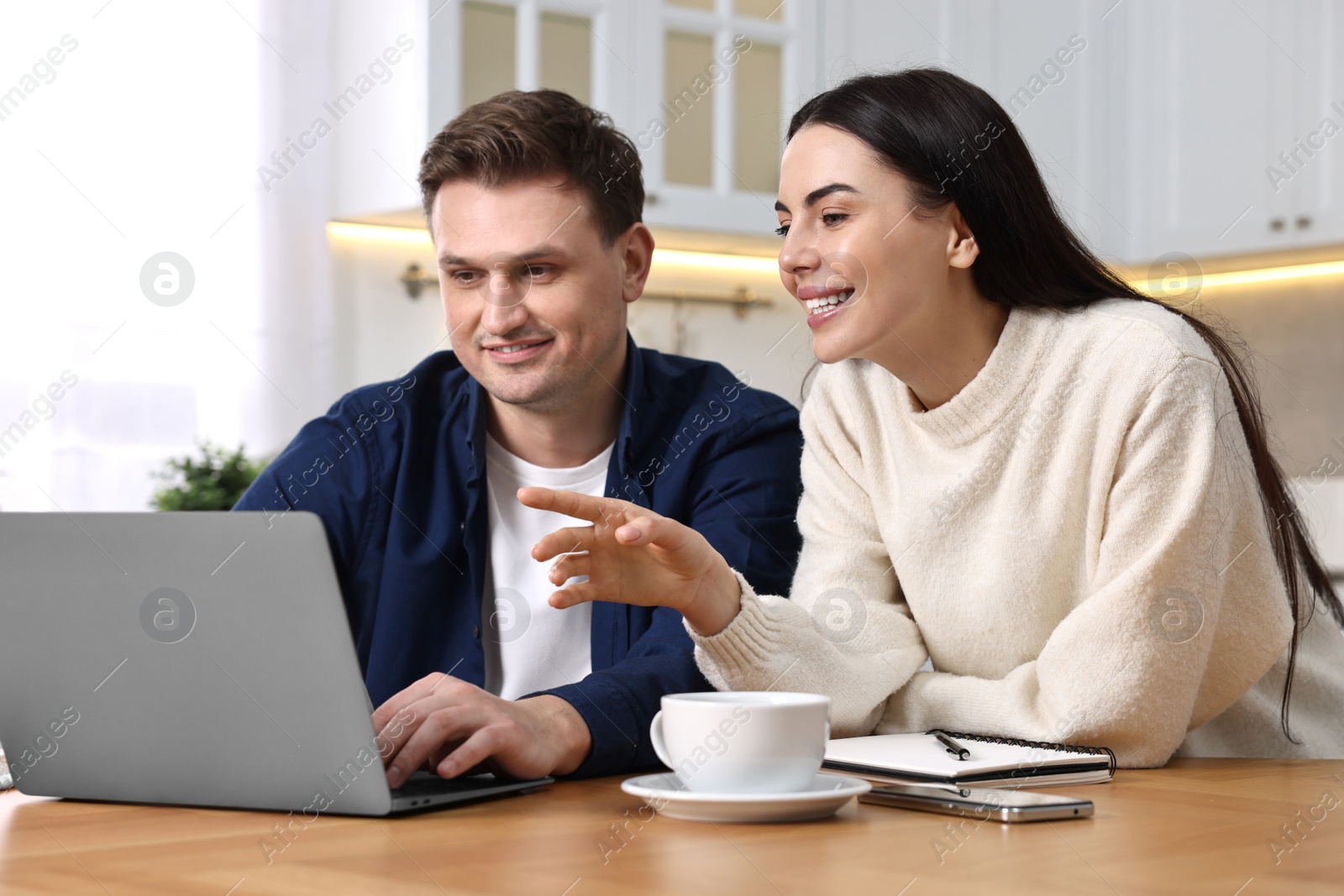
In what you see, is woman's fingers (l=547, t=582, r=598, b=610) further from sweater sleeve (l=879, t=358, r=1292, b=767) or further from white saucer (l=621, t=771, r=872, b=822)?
sweater sleeve (l=879, t=358, r=1292, b=767)

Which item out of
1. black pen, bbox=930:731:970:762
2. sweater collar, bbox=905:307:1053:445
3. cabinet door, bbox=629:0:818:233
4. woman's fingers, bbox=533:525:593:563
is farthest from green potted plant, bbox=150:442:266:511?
black pen, bbox=930:731:970:762

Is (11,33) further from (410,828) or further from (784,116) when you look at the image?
(410,828)

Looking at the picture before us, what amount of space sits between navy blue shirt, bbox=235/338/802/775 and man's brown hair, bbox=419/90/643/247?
0.20 m

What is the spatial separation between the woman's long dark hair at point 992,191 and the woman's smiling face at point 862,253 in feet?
0.06

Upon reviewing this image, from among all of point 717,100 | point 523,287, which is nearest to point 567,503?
point 523,287

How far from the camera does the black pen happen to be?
99 centimetres

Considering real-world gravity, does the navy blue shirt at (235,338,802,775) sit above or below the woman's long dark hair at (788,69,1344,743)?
below

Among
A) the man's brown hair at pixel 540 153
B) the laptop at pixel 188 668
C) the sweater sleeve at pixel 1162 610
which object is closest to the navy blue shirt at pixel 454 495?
the man's brown hair at pixel 540 153

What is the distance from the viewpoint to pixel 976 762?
962 mm

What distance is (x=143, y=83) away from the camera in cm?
288

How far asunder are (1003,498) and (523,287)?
578 millimetres

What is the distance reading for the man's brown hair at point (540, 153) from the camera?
153cm

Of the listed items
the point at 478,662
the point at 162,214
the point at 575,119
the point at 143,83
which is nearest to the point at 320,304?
the point at 162,214

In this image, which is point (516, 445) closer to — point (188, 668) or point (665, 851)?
point (188, 668)
